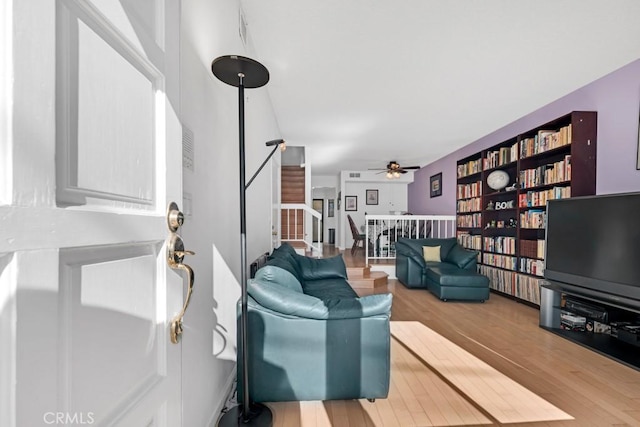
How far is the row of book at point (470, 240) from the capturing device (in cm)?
545

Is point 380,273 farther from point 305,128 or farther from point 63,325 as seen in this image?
point 63,325

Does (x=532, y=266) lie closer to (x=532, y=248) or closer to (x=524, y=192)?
(x=532, y=248)

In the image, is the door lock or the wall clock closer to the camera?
the door lock

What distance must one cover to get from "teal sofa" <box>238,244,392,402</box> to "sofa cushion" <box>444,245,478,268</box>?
3551mm

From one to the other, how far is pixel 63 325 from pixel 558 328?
4.29 meters

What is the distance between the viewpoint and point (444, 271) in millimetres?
4500

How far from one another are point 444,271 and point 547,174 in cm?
192

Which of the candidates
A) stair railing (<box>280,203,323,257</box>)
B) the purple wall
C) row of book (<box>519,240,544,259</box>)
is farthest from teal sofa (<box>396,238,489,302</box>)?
the purple wall

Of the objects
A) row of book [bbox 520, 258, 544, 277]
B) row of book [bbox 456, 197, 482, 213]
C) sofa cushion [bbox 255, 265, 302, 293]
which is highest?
row of book [bbox 456, 197, 482, 213]

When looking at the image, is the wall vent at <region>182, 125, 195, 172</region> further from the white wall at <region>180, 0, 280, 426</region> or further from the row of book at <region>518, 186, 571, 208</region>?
the row of book at <region>518, 186, 571, 208</region>

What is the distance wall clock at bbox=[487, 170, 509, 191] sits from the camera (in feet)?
15.8

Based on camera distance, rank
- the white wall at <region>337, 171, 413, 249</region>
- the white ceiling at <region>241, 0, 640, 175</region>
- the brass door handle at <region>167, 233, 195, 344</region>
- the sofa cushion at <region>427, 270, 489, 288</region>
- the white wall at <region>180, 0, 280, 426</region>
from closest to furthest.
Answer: the brass door handle at <region>167, 233, 195, 344</region>
the white wall at <region>180, 0, 280, 426</region>
the white ceiling at <region>241, 0, 640, 175</region>
the sofa cushion at <region>427, 270, 489, 288</region>
the white wall at <region>337, 171, 413, 249</region>

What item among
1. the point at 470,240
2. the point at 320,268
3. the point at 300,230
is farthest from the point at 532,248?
the point at 300,230

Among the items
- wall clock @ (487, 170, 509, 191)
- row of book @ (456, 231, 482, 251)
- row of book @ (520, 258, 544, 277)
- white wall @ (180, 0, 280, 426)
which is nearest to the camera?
white wall @ (180, 0, 280, 426)
